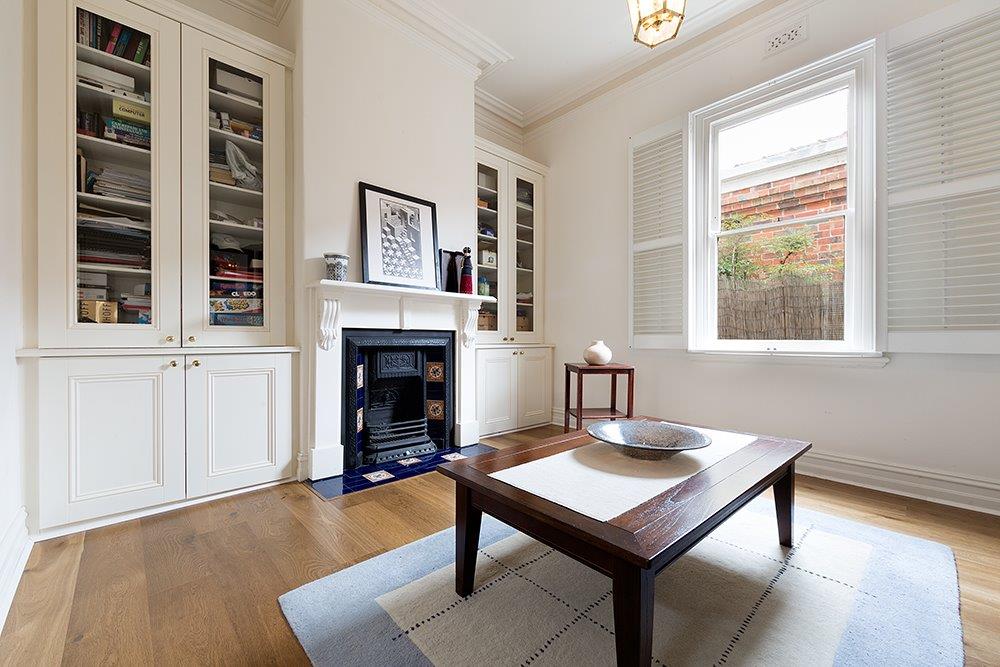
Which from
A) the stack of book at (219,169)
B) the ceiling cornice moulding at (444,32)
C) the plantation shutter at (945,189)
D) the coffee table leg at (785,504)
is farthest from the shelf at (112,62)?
the plantation shutter at (945,189)

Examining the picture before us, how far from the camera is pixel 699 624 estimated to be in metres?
1.24

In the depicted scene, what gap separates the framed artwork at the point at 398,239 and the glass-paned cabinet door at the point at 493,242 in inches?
31.0

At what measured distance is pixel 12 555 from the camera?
1508 millimetres

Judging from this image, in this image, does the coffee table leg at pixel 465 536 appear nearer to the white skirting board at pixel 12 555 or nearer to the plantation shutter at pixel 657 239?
the white skirting board at pixel 12 555

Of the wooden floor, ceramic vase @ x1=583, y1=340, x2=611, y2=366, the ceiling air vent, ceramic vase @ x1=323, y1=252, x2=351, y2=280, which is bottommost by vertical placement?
the wooden floor

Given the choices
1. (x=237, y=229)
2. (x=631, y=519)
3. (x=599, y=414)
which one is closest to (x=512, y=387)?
(x=599, y=414)

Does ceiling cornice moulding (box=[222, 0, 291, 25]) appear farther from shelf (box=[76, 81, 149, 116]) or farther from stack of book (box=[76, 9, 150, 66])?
shelf (box=[76, 81, 149, 116])

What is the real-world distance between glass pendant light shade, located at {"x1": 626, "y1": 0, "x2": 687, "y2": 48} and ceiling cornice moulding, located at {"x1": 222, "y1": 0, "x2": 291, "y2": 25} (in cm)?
236

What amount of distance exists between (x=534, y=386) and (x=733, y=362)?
5.66 feet

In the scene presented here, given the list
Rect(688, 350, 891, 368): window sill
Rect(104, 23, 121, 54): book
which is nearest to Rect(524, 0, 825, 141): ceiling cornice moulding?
Rect(688, 350, 891, 368): window sill

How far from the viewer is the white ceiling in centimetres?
290

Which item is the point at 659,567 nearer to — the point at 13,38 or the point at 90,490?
the point at 90,490

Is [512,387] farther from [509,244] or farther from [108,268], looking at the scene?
[108,268]

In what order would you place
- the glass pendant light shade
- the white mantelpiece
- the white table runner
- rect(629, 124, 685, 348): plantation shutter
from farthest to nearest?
rect(629, 124, 685, 348): plantation shutter < the white mantelpiece < the glass pendant light shade < the white table runner
